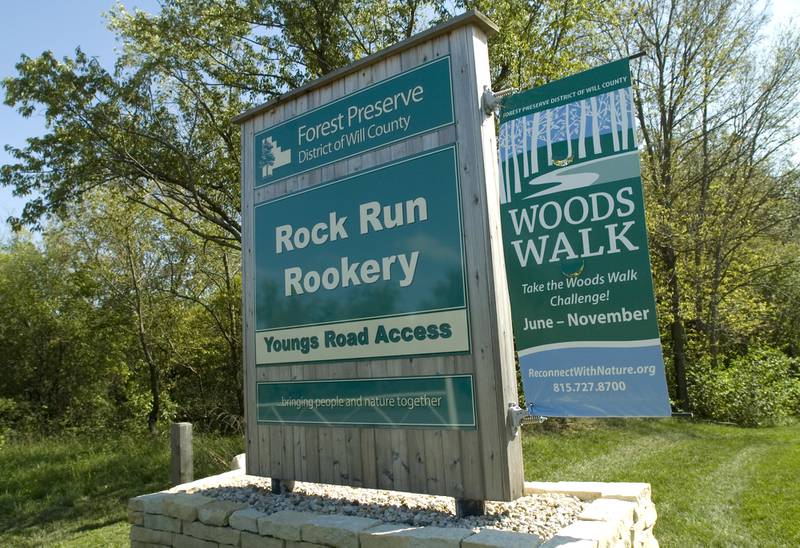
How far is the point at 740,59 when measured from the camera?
16.9 m

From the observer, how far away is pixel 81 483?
27.6 ft

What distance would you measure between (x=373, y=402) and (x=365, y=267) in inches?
39.2

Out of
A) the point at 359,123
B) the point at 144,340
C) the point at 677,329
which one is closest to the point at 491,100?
the point at 359,123

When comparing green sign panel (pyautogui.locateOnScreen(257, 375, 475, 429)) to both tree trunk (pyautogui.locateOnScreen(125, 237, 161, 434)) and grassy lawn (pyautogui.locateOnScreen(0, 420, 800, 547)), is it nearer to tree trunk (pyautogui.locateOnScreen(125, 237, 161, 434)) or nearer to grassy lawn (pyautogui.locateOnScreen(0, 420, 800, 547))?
grassy lawn (pyautogui.locateOnScreen(0, 420, 800, 547))

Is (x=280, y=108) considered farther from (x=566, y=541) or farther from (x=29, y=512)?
(x=29, y=512)

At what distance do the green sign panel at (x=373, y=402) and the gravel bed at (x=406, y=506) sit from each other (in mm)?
605

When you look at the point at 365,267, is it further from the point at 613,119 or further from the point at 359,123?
the point at 613,119

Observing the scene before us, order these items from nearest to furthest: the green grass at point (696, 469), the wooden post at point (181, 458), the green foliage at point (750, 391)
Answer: the green grass at point (696, 469), the wooden post at point (181, 458), the green foliage at point (750, 391)

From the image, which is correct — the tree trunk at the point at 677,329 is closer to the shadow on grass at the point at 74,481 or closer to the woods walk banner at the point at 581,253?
the shadow on grass at the point at 74,481

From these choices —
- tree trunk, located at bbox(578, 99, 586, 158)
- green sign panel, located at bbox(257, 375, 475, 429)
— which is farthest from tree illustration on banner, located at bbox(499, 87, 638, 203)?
green sign panel, located at bbox(257, 375, 475, 429)

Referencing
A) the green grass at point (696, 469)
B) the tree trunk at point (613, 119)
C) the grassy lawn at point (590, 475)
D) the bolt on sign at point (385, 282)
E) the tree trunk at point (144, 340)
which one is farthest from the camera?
the tree trunk at point (144, 340)

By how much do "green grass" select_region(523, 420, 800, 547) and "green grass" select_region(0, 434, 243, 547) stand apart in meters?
5.17

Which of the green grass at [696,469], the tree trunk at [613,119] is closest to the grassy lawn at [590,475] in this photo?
the green grass at [696,469]

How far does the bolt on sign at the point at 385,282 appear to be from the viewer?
388 centimetres
